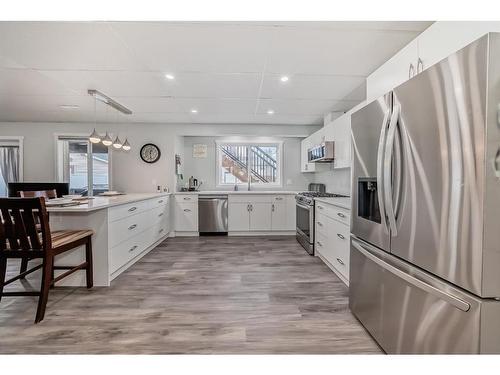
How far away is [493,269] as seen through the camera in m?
0.98

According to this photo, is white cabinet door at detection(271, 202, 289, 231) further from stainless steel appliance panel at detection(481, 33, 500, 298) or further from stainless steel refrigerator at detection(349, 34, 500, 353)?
stainless steel appliance panel at detection(481, 33, 500, 298)

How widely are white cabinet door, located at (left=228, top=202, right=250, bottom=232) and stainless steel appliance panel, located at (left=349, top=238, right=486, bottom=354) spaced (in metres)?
3.39

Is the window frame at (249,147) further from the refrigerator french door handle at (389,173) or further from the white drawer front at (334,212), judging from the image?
the refrigerator french door handle at (389,173)

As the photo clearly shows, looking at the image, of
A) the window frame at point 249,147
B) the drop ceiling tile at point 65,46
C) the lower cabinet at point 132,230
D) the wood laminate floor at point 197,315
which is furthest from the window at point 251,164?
the drop ceiling tile at point 65,46

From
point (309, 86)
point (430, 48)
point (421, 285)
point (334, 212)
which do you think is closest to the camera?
point (421, 285)

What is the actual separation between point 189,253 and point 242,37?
120 inches

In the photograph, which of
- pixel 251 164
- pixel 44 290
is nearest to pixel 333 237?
pixel 44 290

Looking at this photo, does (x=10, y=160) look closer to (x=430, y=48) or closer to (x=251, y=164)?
(x=251, y=164)

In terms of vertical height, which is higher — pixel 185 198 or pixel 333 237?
pixel 185 198

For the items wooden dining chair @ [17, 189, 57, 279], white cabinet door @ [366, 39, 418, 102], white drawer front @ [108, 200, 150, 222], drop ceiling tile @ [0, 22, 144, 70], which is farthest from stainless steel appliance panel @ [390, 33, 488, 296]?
wooden dining chair @ [17, 189, 57, 279]

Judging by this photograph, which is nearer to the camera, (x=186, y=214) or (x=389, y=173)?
(x=389, y=173)

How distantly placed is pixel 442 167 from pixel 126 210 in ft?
10.4

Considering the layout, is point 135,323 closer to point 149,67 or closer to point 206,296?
point 206,296

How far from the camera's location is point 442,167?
3.77 feet
